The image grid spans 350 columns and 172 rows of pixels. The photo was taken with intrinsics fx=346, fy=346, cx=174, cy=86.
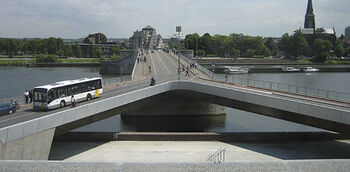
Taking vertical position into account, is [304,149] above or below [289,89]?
below

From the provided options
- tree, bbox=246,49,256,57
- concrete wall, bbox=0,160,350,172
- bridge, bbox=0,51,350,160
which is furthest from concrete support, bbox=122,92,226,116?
tree, bbox=246,49,256,57

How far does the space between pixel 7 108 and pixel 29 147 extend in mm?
4423

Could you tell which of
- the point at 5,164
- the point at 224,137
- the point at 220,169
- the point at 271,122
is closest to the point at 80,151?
the point at 224,137

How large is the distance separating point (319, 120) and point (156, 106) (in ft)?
72.8

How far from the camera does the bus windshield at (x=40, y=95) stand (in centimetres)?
2237

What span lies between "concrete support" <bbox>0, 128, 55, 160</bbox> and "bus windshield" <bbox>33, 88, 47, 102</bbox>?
2.79 m

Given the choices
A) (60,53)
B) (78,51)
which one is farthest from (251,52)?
(60,53)

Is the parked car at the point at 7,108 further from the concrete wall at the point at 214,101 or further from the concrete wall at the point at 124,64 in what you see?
the concrete wall at the point at 124,64

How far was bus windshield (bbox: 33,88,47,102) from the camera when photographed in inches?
881

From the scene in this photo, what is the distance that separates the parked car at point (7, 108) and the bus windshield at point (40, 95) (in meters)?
1.42

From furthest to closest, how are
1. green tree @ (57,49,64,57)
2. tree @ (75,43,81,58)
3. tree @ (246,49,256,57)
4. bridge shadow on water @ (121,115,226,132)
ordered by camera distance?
tree @ (75,43,81,58) → green tree @ (57,49,64,57) → tree @ (246,49,256,57) → bridge shadow on water @ (121,115,226,132)

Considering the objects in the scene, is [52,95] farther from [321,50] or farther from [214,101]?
[321,50]

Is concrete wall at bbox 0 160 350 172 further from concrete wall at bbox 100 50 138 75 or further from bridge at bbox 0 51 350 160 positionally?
concrete wall at bbox 100 50 138 75

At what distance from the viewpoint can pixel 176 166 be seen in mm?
10242
